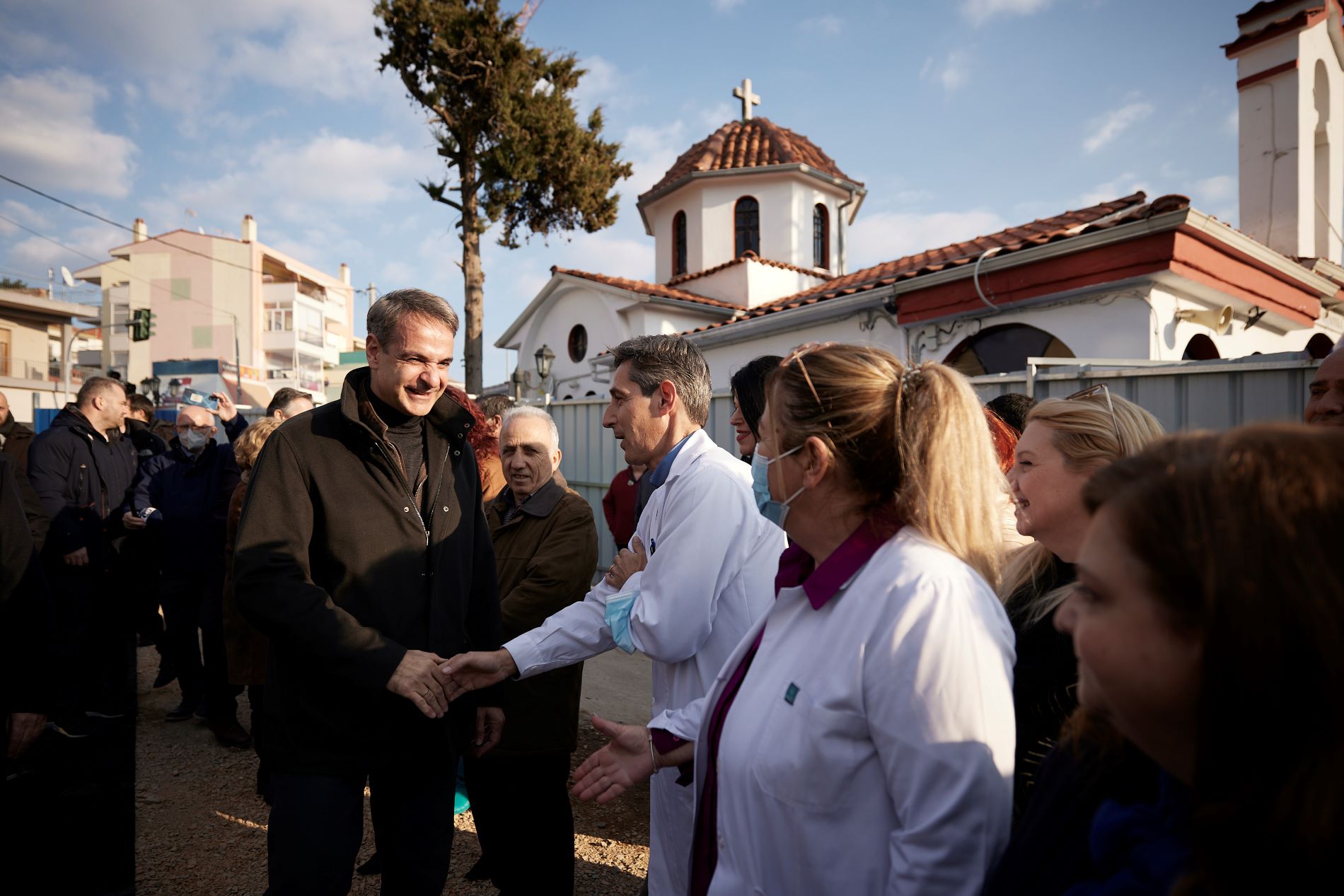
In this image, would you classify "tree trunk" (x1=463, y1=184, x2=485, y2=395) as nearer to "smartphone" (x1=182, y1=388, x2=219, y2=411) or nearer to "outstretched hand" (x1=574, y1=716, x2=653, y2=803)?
"smartphone" (x1=182, y1=388, x2=219, y2=411)

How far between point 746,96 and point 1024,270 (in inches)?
621

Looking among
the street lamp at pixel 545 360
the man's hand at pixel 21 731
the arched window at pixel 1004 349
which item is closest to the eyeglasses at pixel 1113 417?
the man's hand at pixel 21 731

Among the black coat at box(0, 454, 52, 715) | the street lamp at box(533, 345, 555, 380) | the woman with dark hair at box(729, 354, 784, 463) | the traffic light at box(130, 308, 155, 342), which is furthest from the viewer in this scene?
the traffic light at box(130, 308, 155, 342)

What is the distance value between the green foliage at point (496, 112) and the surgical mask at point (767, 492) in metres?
17.3

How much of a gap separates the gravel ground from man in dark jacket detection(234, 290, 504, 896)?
1331mm

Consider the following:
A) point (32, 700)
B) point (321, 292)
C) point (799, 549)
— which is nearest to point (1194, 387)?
point (799, 549)

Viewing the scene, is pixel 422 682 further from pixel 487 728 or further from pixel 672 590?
pixel 672 590

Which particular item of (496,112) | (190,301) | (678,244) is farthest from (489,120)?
(190,301)

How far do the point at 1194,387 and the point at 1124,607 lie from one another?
501cm

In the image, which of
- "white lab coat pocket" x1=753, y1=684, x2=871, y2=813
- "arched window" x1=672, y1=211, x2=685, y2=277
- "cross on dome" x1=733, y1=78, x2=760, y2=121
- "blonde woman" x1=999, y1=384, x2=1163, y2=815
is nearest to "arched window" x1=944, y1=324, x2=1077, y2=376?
"blonde woman" x1=999, y1=384, x2=1163, y2=815

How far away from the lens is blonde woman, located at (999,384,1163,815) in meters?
1.79

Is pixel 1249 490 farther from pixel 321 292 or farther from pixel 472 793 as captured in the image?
pixel 321 292

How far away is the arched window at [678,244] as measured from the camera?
1988 centimetres

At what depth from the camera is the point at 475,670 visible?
2500 mm
